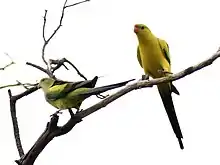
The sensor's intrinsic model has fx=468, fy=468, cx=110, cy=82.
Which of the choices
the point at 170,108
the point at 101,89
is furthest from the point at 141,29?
the point at 101,89

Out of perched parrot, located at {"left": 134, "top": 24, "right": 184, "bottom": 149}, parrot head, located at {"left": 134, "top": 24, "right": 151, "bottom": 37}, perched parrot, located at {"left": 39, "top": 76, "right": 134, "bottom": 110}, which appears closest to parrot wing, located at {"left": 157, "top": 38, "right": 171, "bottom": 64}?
perched parrot, located at {"left": 134, "top": 24, "right": 184, "bottom": 149}

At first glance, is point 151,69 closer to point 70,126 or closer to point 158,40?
point 158,40

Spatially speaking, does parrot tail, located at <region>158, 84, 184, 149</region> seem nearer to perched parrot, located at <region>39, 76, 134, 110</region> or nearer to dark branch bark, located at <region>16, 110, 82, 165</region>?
perched parrot, located at <region>39, 76, 134, 110</region>

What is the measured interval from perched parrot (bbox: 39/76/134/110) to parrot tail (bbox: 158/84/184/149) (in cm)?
65

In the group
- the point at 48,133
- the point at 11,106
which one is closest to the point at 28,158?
the point at 48,133

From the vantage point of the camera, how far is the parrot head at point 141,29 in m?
2.94

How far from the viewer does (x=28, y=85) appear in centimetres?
238

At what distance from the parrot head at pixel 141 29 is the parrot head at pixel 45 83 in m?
0.80

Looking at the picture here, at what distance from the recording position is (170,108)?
2.90m

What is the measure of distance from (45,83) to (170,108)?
2.88 ft

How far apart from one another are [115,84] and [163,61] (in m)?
1.18

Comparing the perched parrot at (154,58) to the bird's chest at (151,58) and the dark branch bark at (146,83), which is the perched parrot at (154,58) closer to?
the bird's chest at (151,58)

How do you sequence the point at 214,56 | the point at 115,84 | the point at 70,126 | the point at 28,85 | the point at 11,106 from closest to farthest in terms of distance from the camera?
the point at 214,56
the point at 115,84
the point at 70,126
the point at 11,106
the point at 28,85

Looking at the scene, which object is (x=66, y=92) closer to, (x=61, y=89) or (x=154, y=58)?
(x=61, y=89)
